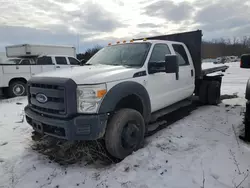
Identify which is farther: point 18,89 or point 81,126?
point 18,89

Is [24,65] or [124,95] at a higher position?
[24,65]

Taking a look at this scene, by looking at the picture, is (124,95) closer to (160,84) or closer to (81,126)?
(81,126)

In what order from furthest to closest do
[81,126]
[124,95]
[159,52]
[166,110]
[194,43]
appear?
[194,43] < [166,110] < [159,52] < [124,95] < [81,126]

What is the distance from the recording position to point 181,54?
16.7 ft

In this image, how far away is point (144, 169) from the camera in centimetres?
279

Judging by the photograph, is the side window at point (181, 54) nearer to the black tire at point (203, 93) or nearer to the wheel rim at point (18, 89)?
the black tire at point (203, 93)

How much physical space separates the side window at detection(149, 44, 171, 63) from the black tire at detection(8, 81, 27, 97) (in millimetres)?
7515

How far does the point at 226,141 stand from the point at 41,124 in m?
3.22

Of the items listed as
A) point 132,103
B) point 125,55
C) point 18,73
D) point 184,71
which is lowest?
point 132,103

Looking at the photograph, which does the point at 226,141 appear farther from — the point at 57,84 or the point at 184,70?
the point at 57,84

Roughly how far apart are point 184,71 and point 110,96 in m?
2.81

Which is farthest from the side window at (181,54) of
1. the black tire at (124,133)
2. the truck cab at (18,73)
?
the truck cab at (18,73)

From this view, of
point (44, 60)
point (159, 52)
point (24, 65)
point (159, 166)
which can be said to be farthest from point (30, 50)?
point (159, 166)

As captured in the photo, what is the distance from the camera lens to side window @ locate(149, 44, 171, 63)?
13.2 feet
